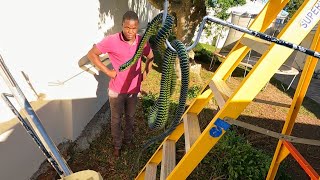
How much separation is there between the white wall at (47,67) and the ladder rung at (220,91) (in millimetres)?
1955

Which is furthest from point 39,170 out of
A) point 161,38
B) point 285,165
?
point 285,165

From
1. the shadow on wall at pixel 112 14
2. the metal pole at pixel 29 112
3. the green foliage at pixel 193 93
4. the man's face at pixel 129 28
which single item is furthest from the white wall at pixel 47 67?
the green foliage at pixel 193 93

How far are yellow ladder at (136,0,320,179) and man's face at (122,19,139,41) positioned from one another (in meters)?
1.17

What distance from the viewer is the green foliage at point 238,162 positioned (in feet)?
11.9

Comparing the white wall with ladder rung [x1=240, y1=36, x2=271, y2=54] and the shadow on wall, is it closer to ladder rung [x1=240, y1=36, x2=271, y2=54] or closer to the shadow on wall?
the shadow on wall

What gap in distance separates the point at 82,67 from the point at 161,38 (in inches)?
112

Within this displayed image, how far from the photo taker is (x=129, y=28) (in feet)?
9.93

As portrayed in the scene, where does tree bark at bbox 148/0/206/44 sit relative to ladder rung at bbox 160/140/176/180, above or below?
above

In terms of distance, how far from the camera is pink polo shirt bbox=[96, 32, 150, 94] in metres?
3.24

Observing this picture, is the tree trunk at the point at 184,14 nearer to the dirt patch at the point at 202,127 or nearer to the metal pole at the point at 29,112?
the dirt patch at the point at 202,127

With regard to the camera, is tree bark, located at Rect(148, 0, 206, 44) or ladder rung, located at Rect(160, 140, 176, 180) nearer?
ladder rung, located at Rect(160, 140, 176, 180)

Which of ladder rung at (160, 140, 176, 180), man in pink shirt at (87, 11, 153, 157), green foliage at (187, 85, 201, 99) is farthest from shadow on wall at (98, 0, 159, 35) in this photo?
ladder rung at (160, 140, 176, 180)

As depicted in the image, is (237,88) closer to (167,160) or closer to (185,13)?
(167,160)

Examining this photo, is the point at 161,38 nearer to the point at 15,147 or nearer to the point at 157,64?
Result: the point at 15,147
